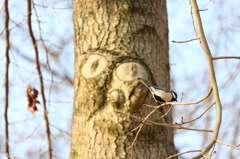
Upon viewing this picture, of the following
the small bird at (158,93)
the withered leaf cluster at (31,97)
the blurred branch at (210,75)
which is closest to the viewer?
the blurred branch at (210,75)

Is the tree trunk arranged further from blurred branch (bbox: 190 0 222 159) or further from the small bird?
blurred branch (bbox: 190 0 222 159)

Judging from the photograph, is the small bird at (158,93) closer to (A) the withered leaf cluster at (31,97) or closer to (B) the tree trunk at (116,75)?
(B) the tree trunk at (116,75)

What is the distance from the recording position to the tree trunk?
1612 mm

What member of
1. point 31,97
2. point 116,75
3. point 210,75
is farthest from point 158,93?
point 31,97

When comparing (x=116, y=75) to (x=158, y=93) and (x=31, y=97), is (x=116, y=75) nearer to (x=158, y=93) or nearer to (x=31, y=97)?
(x=158, y=93)

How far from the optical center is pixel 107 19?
1.79 m

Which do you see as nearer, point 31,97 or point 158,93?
point 158,93

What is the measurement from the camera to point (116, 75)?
5.39ft

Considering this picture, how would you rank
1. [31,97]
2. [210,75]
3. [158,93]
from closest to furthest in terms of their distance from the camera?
[210,75]
[158,93]
[31,97]

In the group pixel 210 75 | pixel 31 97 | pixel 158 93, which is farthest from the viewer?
pixel 31 97

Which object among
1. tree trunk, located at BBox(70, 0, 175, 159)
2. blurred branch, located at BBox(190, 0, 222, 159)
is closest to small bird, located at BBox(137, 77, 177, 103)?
tree trunk, located at BBox(70, 0, 175, 159)

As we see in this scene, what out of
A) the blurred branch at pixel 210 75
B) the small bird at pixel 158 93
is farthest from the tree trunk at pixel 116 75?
the blurred branch at pixel 210 75

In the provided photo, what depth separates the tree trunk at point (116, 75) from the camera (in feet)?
5.29

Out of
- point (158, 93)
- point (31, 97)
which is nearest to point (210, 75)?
point (158, 93)
